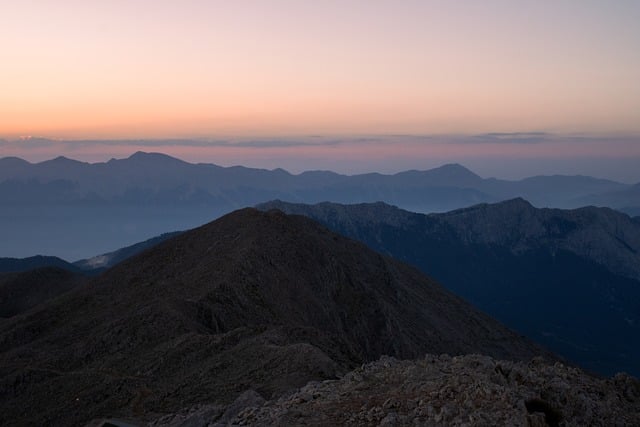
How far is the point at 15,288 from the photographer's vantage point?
3105 inches

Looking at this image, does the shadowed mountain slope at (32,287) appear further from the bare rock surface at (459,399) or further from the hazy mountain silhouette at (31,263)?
the hazy mountain silhouette at (31,263)

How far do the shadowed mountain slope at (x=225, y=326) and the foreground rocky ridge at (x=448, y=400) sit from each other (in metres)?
4.99

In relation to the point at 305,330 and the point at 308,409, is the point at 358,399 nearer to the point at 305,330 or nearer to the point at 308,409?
the point at 308,409

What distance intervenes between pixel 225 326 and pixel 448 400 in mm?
31871

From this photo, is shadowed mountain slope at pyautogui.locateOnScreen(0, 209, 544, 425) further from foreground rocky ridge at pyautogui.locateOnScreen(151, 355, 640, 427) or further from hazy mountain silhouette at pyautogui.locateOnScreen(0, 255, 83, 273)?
hazy mountain silhouette at pyautogui.locateOnScreen(0, 255, 83, 273)

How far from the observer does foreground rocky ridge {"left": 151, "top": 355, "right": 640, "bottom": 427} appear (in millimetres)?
17875

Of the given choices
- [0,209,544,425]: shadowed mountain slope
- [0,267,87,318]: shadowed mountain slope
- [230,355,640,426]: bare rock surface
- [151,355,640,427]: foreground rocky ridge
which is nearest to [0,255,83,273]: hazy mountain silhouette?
[0,267,87,318]: shadowed mountain slope

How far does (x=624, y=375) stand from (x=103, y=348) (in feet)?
110

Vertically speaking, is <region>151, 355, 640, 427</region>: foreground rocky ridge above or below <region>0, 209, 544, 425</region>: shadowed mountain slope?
above

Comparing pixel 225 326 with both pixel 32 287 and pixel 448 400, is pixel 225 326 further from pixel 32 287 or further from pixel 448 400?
pixel 32 287

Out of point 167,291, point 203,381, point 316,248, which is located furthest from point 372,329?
point 203,381

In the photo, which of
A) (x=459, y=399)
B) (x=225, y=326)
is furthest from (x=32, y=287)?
(x=459, y=399)

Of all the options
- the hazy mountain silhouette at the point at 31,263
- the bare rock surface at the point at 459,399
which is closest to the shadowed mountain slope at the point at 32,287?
the bare rock surface at the point at 459,399

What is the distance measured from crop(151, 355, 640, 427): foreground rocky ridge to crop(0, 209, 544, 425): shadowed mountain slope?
16.4ft
